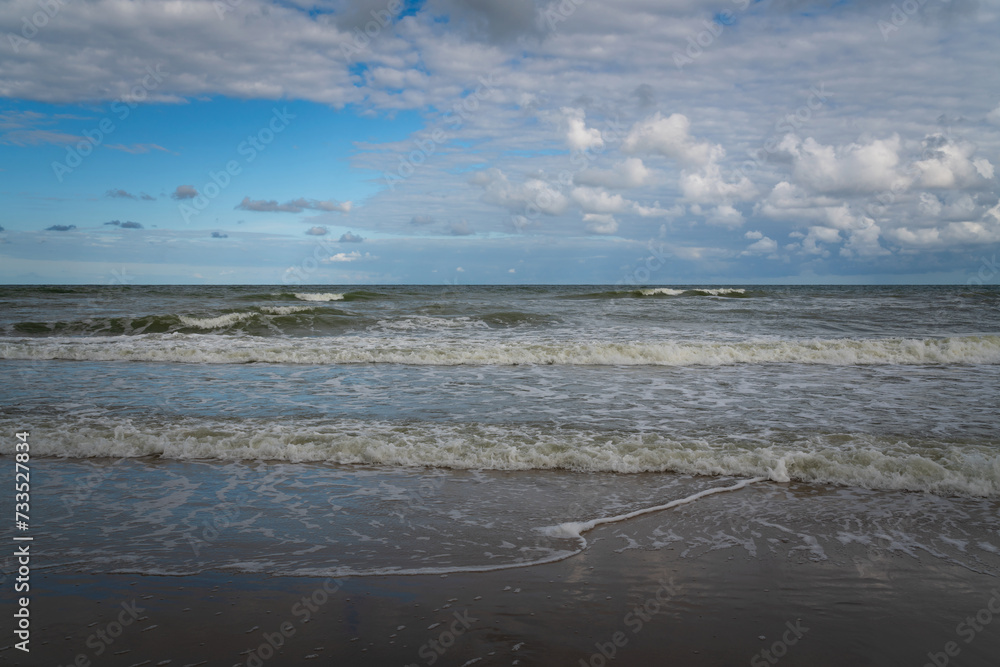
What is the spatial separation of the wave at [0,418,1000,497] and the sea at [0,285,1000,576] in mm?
31

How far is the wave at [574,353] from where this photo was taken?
46.6ft

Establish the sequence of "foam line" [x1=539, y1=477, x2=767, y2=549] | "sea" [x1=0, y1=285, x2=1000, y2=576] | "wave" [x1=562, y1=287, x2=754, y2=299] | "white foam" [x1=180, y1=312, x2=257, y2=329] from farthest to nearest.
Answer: "wave" [x1=562, y1=287, x2=754, y2=299], "white foam" [x1=180, y1=312, x2=257, y2=329], "foam line" [x1=539, y1=477, x2=767, y2=549], "sea" [x1=0, y1=285, x2=1000, y2=576]

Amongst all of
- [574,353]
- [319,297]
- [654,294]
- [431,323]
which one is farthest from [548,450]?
[654,294]

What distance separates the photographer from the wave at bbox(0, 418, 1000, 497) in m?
5.86

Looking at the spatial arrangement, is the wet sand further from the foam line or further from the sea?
the foam line

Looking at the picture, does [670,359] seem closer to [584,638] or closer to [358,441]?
[358,441]
